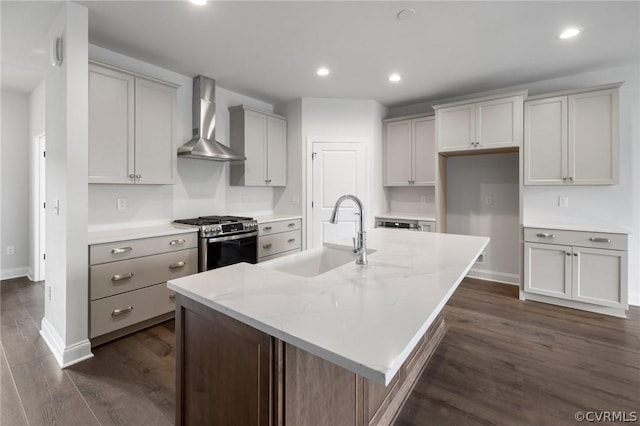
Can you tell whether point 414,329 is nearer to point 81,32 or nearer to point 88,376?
point 88,376

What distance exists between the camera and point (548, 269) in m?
3.33

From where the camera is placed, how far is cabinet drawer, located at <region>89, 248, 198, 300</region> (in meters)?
2.39

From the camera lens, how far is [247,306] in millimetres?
1002

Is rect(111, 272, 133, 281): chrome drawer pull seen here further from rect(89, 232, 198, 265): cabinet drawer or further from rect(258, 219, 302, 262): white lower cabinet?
rect(258, 219, 302, 262): white lower cabinet

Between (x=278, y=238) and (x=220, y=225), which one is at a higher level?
(x=220, y=225)

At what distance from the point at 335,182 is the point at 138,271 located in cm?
271

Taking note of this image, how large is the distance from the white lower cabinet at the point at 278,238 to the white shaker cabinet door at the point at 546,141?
2922mm

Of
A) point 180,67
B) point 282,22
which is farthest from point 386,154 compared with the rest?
point 180,67

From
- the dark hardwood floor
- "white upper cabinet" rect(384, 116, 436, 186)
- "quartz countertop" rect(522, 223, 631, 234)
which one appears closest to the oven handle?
the dark hardwood floor

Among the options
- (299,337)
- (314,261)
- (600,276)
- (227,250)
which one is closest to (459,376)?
(314,261)

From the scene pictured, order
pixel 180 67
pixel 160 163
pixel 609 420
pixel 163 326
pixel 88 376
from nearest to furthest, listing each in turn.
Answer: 1. pixel 609 420
2. pixel 88 376
3. pixel 163 326
4. pixel 160 163
5. pixel 180 67

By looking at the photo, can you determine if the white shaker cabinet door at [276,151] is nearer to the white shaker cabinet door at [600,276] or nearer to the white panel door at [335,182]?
→ the white panel door at [335,182]

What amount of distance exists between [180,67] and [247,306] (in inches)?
126

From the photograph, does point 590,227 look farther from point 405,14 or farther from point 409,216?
point 405,14
